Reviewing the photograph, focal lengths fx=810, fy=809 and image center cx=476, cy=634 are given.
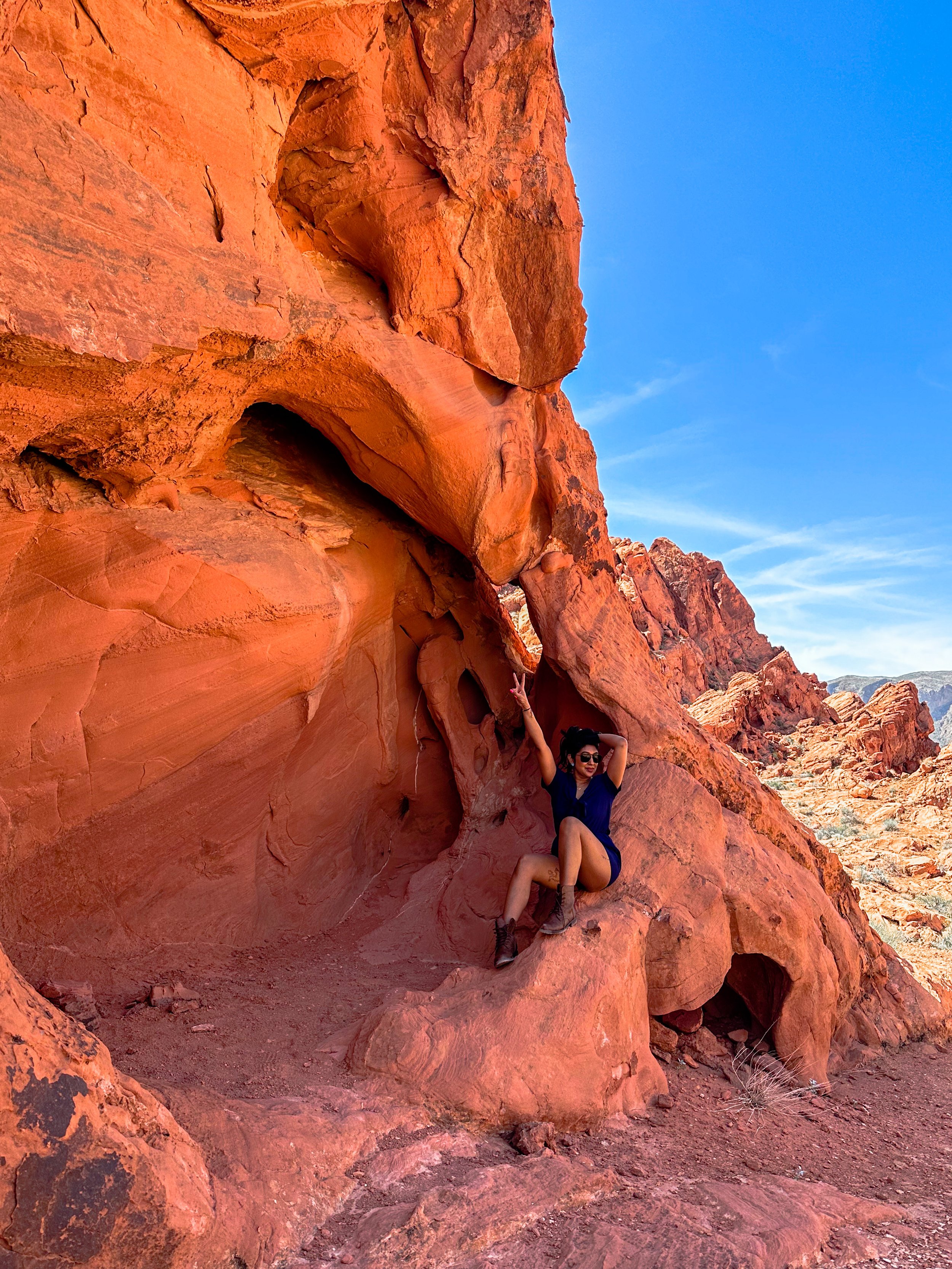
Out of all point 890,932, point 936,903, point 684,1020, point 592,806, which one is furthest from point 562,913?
point 936,903

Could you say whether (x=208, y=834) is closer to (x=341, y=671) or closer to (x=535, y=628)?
(x=341, y=671)

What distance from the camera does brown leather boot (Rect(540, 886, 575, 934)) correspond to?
4699mm

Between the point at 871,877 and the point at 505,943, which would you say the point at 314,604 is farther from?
the point at 871,877

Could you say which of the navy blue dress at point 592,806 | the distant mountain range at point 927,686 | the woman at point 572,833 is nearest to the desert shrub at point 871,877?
the woman at point 572,833

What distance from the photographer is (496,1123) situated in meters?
3.94

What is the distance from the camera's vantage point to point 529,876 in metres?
5.26

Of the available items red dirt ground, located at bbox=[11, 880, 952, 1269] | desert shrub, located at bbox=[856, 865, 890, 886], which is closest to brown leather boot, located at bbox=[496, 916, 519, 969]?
red dirt ground, located at bbox=[11, 880, 952, 1269]

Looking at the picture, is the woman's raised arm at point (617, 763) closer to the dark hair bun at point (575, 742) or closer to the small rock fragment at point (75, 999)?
the dark hair bun at point (575, 742)

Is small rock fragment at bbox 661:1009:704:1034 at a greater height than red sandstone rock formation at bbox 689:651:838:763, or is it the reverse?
red sandstone rock formation at bbox 689:651:838:763

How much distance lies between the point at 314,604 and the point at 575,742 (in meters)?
2.13

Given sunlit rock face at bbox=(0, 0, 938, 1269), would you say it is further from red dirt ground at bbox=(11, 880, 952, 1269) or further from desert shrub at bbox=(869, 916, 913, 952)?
desert shrub at bbox=(869, 916, 913, 952)

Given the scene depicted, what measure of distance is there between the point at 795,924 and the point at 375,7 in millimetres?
6547

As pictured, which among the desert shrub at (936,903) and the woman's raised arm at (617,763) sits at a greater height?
the woman's raised arm at (617,763)

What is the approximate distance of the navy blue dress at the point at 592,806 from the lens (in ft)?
17.3
